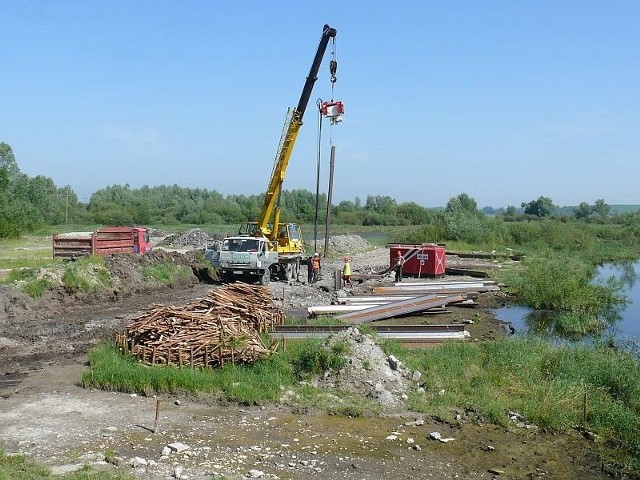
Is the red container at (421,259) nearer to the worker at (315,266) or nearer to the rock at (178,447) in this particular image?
the worker at (315,266)

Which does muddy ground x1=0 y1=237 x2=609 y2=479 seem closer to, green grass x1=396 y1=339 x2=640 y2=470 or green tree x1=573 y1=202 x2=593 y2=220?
green grass x1=396 y1=339 x2=640 y2=470

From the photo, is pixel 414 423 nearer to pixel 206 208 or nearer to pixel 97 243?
pixel 97 243

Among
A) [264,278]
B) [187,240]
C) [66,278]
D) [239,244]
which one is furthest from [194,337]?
[187,240]

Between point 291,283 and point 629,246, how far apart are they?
45.4 meters

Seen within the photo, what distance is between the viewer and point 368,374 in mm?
11547

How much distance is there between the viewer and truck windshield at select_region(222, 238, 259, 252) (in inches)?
1005

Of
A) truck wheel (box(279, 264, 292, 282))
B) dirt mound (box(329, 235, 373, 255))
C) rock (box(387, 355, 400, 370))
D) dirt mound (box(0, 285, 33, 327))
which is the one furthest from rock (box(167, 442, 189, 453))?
dirt mound (box(329, 235, 373, 255))

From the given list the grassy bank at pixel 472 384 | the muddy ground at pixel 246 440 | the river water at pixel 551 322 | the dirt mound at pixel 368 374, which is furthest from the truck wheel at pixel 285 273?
the dirt mound at pixel 368 374

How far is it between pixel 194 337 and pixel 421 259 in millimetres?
19427

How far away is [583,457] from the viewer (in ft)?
30.0

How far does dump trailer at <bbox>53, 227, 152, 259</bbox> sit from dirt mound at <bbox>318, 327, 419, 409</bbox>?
1787 centimetres

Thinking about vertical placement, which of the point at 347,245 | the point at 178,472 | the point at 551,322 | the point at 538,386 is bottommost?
the point at 551,322

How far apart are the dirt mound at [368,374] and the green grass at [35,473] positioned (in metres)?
4.74

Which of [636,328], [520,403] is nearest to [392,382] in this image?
[520,403]
